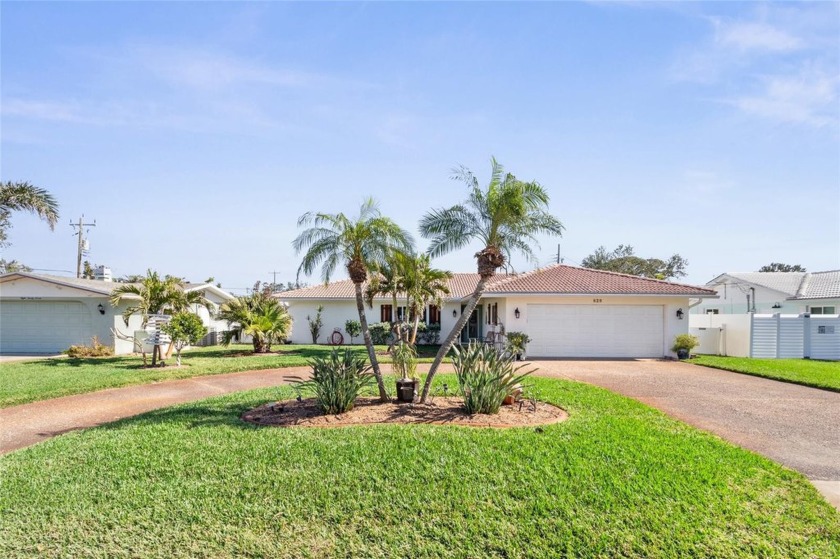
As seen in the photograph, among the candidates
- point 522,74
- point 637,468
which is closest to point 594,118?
point 522,74

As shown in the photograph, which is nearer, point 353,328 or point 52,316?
point 52,316

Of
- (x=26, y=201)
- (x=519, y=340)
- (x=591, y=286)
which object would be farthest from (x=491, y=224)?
(x=26, y=201)

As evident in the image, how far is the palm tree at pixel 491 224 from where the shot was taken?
8.86m

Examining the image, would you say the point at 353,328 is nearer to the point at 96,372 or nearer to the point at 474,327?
the point at 474,327

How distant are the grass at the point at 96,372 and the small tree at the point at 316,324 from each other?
7.45 m

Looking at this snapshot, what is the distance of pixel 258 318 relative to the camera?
2084cm

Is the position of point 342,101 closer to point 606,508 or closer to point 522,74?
point 522,74

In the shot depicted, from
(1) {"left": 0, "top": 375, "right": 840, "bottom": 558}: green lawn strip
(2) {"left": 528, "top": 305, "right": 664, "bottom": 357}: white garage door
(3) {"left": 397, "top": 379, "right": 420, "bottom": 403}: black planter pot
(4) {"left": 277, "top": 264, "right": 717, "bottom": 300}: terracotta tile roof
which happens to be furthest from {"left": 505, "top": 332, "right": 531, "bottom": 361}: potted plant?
(1) {"left": 0, "top": 375, "right": 840, "bottom": 558}: green lawn strip

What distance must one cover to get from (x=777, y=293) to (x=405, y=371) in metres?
32.1

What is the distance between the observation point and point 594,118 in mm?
12758

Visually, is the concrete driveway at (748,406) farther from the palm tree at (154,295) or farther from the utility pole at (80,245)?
the utility pole at (80,245)

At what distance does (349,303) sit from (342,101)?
1694cm

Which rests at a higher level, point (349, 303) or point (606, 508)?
point (349, 303)

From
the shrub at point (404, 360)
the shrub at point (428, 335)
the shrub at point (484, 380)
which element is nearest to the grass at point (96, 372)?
the shrub at point (404, 360)
